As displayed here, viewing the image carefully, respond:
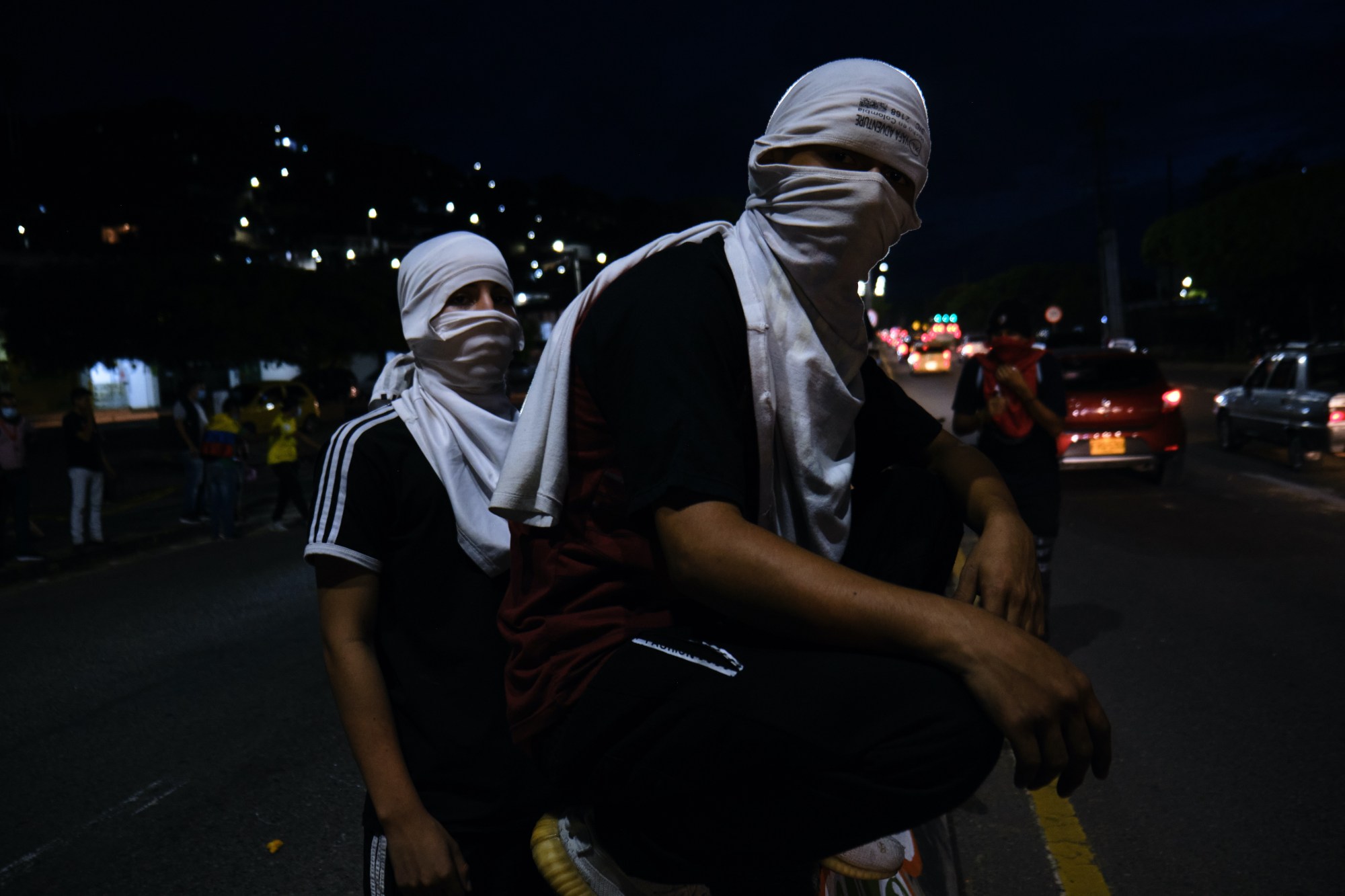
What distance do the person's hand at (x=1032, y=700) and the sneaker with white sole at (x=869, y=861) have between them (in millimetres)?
371

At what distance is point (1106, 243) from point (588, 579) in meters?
53.5

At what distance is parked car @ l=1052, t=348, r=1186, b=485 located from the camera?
12008 mm

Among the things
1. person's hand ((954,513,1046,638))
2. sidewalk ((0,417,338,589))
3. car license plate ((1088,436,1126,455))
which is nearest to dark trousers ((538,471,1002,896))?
person's hand ((954,513,1046,638))

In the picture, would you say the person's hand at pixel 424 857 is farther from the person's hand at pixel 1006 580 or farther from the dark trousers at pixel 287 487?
the dark trousers at pixel 287 487

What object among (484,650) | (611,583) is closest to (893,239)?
(611,583)

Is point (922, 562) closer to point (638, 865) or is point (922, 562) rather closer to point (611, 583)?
point (611, 583)

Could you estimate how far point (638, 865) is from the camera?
1210 millimetres

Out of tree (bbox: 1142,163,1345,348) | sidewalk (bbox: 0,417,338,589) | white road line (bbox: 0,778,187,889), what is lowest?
white road line (bbox: 0,778,187,889)

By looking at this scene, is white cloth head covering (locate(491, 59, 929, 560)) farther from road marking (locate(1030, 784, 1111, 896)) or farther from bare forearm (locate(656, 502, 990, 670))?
road marking (locate(1030, 784, 1111, 896))

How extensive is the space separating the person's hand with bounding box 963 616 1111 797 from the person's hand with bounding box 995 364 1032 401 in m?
4.76

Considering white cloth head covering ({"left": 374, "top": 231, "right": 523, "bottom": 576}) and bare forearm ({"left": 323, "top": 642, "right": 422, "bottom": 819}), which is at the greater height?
white cloth head covering ({"left": 374, "top": 231, "right": 523, "bottom": 576})

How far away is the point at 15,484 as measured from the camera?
11406 mm

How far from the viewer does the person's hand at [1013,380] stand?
5520mm

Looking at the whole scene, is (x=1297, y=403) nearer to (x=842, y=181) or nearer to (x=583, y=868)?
(x=842, y=181)
